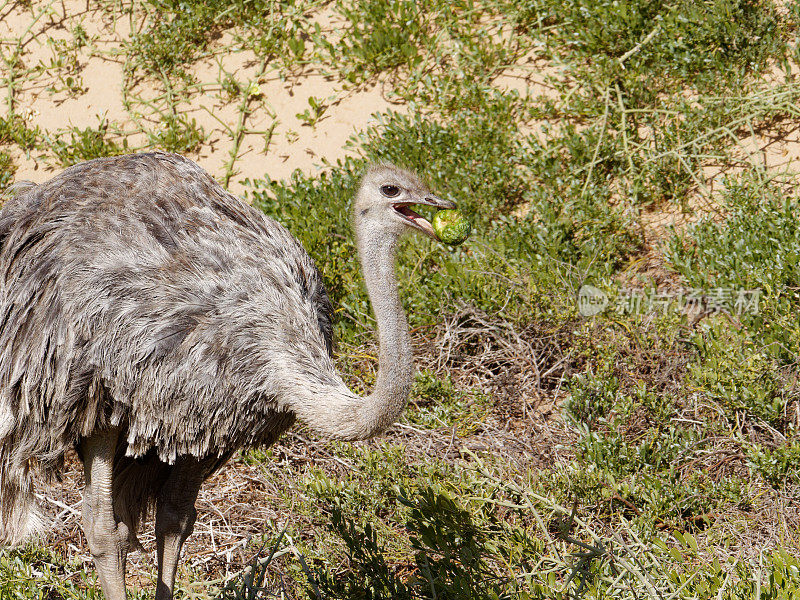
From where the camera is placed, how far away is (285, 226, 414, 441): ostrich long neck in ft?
10.8

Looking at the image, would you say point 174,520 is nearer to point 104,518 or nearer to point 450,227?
point 104,518

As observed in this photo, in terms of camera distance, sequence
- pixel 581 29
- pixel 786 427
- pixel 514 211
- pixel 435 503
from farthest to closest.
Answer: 1. pixel 581 29
2. pixel 514 211
3. pixel 786 427
4. pixel 435 503

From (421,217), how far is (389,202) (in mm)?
115

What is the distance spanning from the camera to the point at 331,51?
6.55m

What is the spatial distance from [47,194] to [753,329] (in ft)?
9.59

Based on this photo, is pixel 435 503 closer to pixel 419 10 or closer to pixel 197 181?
pixel 197 181

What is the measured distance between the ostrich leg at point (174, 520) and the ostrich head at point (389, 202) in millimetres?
1207

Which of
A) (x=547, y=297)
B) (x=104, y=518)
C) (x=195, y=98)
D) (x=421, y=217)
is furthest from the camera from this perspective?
(x=195, y=98)

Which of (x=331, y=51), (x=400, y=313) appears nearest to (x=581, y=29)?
(x=331, y=51)

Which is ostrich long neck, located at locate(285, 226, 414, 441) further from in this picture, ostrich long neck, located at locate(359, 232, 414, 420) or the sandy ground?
the sandy ground

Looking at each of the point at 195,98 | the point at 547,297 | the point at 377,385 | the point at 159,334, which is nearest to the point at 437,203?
the point at 377,385

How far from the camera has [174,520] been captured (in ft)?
13.4

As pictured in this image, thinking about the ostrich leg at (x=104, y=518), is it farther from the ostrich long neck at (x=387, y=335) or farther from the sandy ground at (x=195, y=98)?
the sandy ground at (x=195, y=98)

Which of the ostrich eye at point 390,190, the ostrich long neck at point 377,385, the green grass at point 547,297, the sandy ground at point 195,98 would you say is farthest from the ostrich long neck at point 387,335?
the sandy ground at point 195,98
